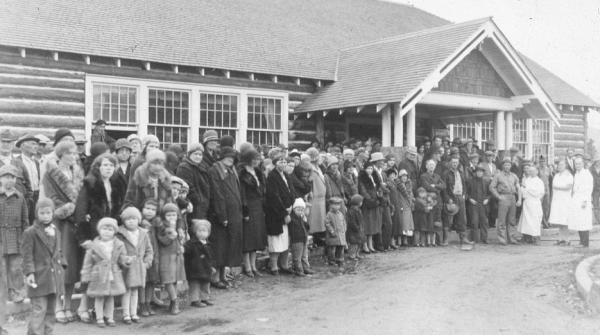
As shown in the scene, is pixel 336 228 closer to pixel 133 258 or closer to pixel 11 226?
pixel 133 258

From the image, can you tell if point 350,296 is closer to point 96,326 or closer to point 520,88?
point 96,326

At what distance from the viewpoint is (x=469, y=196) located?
1334 cm

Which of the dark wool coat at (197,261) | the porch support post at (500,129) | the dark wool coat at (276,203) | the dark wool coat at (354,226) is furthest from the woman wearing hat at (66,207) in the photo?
the porch support post at (500,129)

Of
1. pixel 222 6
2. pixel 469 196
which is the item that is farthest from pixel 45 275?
pixel 222 6

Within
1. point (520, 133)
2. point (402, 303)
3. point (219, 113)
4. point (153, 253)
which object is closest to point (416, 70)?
point (219, 113)

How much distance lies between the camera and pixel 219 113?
15.9m

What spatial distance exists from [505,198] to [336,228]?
16.1 ft

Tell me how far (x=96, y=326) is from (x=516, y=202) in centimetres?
1000

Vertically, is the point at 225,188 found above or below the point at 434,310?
above

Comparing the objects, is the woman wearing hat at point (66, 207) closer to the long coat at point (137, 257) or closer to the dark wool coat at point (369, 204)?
the long coat at point (137, 257)

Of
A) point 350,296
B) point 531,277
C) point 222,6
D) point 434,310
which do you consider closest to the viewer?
point 434,310

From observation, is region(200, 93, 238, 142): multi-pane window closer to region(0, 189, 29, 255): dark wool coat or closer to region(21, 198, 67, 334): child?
region(0, 189, 29, 255): dark wool coat

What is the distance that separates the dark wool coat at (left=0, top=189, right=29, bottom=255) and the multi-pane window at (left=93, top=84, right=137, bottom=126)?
671 centimetres

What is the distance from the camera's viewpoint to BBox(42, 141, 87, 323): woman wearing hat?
7.14 m
